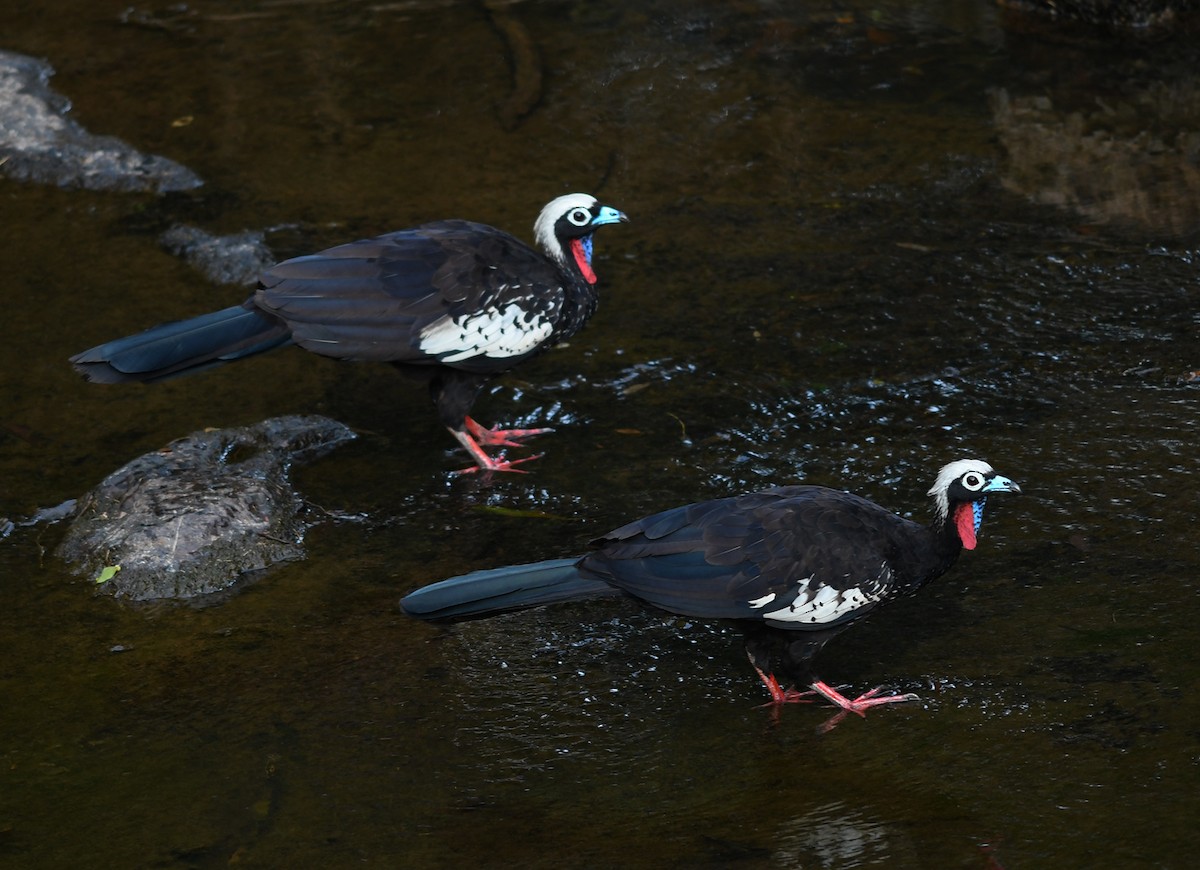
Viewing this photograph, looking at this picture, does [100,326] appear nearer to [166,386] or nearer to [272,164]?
[166,386]

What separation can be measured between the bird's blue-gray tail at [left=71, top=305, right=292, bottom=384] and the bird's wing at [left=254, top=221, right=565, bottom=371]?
3.2 inches

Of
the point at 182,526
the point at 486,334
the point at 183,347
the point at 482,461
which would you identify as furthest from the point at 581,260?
the point at 182,526

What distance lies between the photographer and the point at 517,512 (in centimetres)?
496

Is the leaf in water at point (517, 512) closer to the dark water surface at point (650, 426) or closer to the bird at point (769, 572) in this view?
the dark water surface at point (650, 426)

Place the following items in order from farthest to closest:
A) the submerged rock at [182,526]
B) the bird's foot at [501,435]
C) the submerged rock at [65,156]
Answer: the submerged rock at [65,156]
the bird's foot at [501,435]
the submerged rock at [182,526]

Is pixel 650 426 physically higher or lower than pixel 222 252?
lower

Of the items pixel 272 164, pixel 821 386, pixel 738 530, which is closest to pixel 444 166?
pixel 272 164

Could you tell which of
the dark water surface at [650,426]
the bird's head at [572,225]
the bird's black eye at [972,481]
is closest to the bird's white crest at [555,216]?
the bird's head at [572,225]

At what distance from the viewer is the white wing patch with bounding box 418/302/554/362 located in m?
5.08

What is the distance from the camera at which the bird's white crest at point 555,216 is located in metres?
5.48

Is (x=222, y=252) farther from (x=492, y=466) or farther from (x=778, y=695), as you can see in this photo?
(x=778, y=695)

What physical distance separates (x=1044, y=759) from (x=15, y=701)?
2.88 metres

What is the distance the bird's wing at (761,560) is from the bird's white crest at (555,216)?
182 centimetres

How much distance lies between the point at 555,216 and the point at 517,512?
1265 mm
